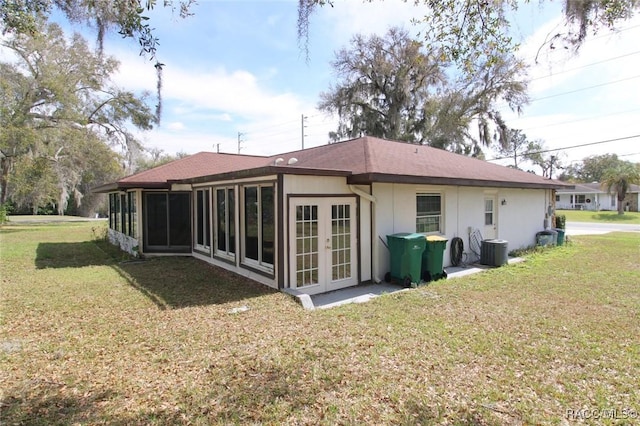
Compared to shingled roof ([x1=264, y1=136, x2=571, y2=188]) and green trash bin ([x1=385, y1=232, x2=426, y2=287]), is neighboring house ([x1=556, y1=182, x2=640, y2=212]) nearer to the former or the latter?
shingled roof ([x1=264, y1=136, x2=571, y2=188])

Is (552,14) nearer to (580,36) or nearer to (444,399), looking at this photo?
(580,36)

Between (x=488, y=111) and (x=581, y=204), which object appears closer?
(x=488, y=111)

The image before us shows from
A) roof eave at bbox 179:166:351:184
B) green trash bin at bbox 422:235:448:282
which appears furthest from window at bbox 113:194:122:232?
green trash bin at bbox 422:235:448:282

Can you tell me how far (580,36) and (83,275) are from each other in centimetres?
1000

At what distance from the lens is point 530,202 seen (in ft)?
42.1

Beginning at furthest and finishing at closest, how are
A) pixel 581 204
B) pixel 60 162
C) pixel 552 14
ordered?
1. pixel 581 204
2. pixel 60 162
3. pixel 552 14

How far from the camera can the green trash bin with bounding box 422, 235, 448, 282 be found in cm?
805

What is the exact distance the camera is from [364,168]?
7.80 meters

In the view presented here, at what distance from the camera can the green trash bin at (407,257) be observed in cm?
762

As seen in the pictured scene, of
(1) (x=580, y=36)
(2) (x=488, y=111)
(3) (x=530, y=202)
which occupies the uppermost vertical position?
(2) (x=488, y=111)

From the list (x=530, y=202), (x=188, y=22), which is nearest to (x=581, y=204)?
(x=530, y=202)

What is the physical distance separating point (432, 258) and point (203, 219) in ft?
20.5

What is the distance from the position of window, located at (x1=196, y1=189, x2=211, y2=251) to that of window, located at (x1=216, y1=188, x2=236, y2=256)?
60cm

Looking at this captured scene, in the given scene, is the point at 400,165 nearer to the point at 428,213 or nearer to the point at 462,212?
the point at 428,213
